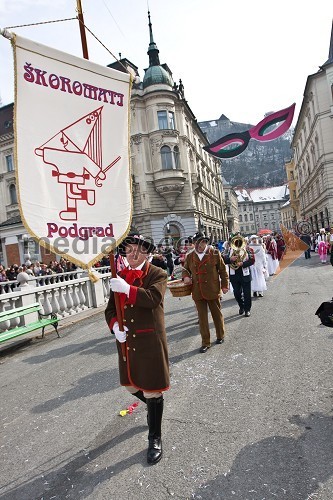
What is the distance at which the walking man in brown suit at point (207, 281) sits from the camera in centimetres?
648

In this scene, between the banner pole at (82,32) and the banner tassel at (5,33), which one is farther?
the banner pole at (82,32)

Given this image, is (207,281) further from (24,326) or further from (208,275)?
(24,326)

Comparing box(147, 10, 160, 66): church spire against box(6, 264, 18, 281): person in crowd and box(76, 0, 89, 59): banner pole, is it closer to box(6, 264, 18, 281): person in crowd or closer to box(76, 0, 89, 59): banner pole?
box(6, 264, 18, 281): person in crowd

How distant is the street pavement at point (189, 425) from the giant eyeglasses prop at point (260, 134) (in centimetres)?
651

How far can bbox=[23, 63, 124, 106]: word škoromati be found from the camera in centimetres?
307

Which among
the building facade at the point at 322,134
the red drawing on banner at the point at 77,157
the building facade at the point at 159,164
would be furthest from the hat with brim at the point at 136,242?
the building facade at the point at 322,134

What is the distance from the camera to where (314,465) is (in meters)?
2.89

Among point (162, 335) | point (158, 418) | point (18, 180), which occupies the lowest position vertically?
point (158, 418)

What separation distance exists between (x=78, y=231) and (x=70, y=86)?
1.29 metres

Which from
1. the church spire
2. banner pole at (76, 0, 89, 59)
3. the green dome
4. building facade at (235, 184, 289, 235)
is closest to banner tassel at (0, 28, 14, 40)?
banner pole at (76, 0, 89, 59)

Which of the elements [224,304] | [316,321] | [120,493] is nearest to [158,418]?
[120,493]

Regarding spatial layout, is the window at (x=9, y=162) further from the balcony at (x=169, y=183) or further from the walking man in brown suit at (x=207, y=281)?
the walking man in brown suit at (x=207, y=281)

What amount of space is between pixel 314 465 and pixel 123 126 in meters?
3.35

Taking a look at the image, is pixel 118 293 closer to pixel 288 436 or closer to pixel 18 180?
pixel 18 180
